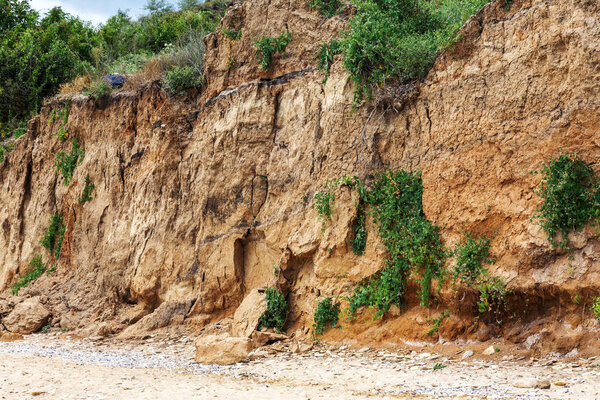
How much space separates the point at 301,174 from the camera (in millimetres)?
10141

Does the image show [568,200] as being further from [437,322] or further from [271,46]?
[271,46]

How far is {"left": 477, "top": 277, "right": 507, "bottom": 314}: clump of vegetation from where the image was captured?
7.36 meters

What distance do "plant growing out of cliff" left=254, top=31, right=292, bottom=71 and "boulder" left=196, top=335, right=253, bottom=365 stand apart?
5.42 m

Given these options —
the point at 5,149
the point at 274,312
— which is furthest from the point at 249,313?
the point at 5,149

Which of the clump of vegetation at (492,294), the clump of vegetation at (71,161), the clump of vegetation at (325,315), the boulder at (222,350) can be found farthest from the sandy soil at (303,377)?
the clump of vegetation at (71,161)

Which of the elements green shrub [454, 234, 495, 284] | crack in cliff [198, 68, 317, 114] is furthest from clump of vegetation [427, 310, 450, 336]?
crack in cliff [198, 68, 317, 114]

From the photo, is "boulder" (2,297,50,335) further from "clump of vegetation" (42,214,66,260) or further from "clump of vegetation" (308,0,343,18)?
"clump of vegetation" (308,0,343,18)

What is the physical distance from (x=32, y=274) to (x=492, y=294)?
11.5 metres

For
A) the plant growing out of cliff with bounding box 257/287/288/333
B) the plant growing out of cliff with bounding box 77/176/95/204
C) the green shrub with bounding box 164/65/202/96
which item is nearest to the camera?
the plant growing out of cliff with bounding box 257/287/288/333

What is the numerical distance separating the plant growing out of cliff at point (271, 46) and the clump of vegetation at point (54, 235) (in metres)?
7.05

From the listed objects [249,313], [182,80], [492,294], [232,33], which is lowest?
[249,313]

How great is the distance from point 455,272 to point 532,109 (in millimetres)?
2369

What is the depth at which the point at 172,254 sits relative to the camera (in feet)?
37.7

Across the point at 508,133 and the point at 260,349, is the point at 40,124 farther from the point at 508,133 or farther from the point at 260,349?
the point at 508,133
